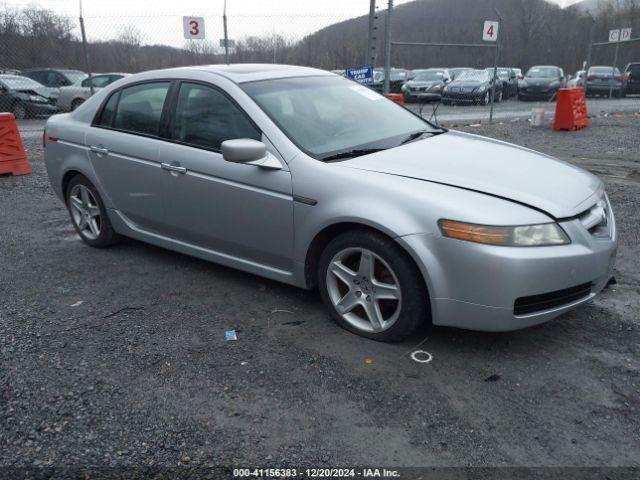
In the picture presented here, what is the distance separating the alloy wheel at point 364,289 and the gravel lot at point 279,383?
0.47ft

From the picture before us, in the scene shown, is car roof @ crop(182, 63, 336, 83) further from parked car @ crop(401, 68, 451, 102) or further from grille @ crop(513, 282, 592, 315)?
parked car @ crop(401, 68, 451, 102)

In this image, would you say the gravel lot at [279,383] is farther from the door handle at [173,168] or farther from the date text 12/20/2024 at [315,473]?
Answer: the door handle at [173,168]

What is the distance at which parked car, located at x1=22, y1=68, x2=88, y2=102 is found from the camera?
1930cm

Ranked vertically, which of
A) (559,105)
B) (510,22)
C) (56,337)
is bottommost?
(56,337)

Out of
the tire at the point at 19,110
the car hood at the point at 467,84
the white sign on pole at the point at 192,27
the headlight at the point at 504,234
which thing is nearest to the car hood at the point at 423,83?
the car hood at the point at 467,84

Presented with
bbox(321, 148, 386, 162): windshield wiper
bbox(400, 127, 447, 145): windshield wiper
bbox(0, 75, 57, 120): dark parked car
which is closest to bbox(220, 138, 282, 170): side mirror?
bbox(321, 148, 386, 162): windshield wiper

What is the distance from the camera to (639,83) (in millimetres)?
25984

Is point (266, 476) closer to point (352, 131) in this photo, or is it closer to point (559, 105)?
point (352, 131)

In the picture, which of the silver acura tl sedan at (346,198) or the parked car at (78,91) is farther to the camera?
the parked car at (78,91)

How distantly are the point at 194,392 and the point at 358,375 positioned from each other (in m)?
0.87

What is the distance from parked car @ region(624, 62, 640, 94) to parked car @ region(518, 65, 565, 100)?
3.46 metres

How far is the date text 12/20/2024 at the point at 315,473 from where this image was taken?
2375mm

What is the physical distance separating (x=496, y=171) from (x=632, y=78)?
27103 mm

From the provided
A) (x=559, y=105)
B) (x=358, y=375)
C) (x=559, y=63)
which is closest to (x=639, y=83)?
(x=559, y=63)
